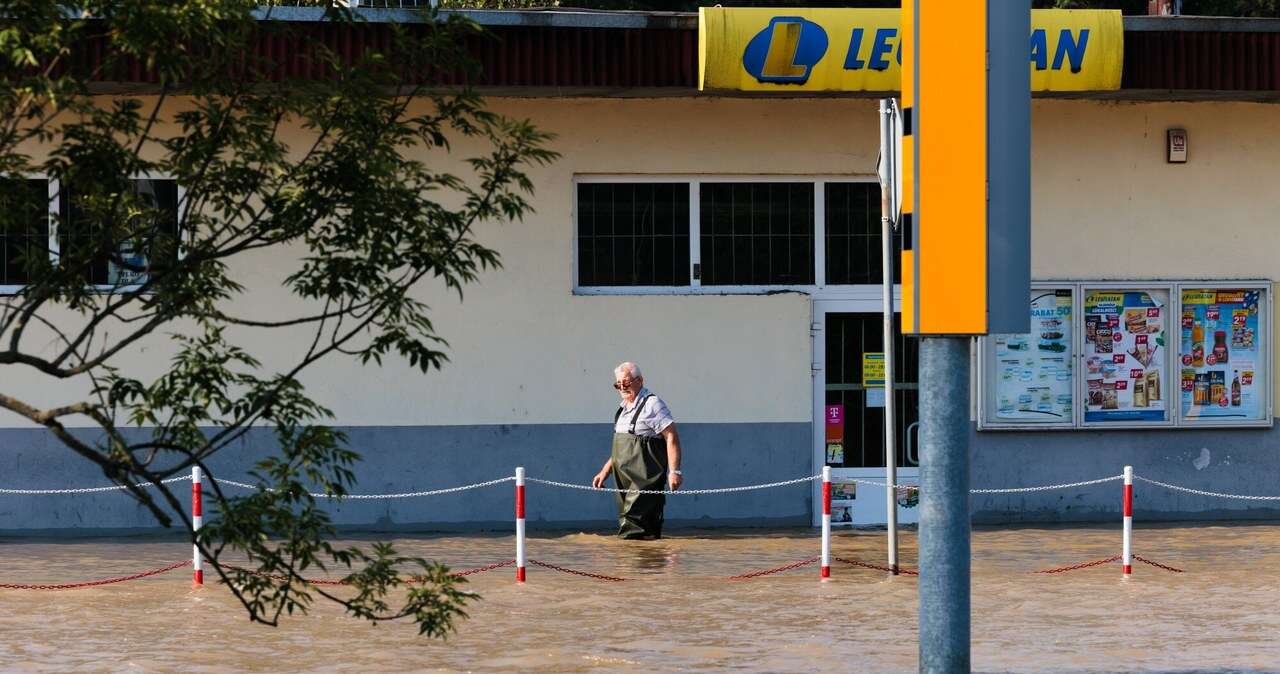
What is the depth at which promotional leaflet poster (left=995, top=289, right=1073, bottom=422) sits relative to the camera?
1688cm

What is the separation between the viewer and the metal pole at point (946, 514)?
7934 mm

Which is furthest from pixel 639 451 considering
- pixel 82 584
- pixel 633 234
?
pixel 82 584

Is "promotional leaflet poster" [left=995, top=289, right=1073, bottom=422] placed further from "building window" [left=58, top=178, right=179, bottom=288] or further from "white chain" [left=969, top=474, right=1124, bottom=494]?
"building window" [left=58, top=178, right=179, bottom=288]

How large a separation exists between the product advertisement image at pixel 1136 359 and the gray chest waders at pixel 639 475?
3.38 m

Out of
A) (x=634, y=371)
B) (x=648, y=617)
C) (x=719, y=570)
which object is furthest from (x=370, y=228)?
(x=634, y=371)

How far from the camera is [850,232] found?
55.3 feet

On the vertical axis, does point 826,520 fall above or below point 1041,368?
below

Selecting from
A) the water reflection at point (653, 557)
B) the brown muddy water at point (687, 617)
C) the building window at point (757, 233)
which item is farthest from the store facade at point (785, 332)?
the water reflection at point (653, 557)

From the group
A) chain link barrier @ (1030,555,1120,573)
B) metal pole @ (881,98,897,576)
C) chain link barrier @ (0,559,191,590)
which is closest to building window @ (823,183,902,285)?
metal pole @ (881,98,897,576)

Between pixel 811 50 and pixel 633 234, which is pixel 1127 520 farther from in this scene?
pixel 633 234

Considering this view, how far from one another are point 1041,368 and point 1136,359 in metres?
0.93

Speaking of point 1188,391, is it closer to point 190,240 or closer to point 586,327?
point 586,327

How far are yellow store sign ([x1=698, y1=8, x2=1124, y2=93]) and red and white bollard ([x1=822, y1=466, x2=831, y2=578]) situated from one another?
155 inches

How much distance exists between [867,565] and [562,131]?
5.04 metres
